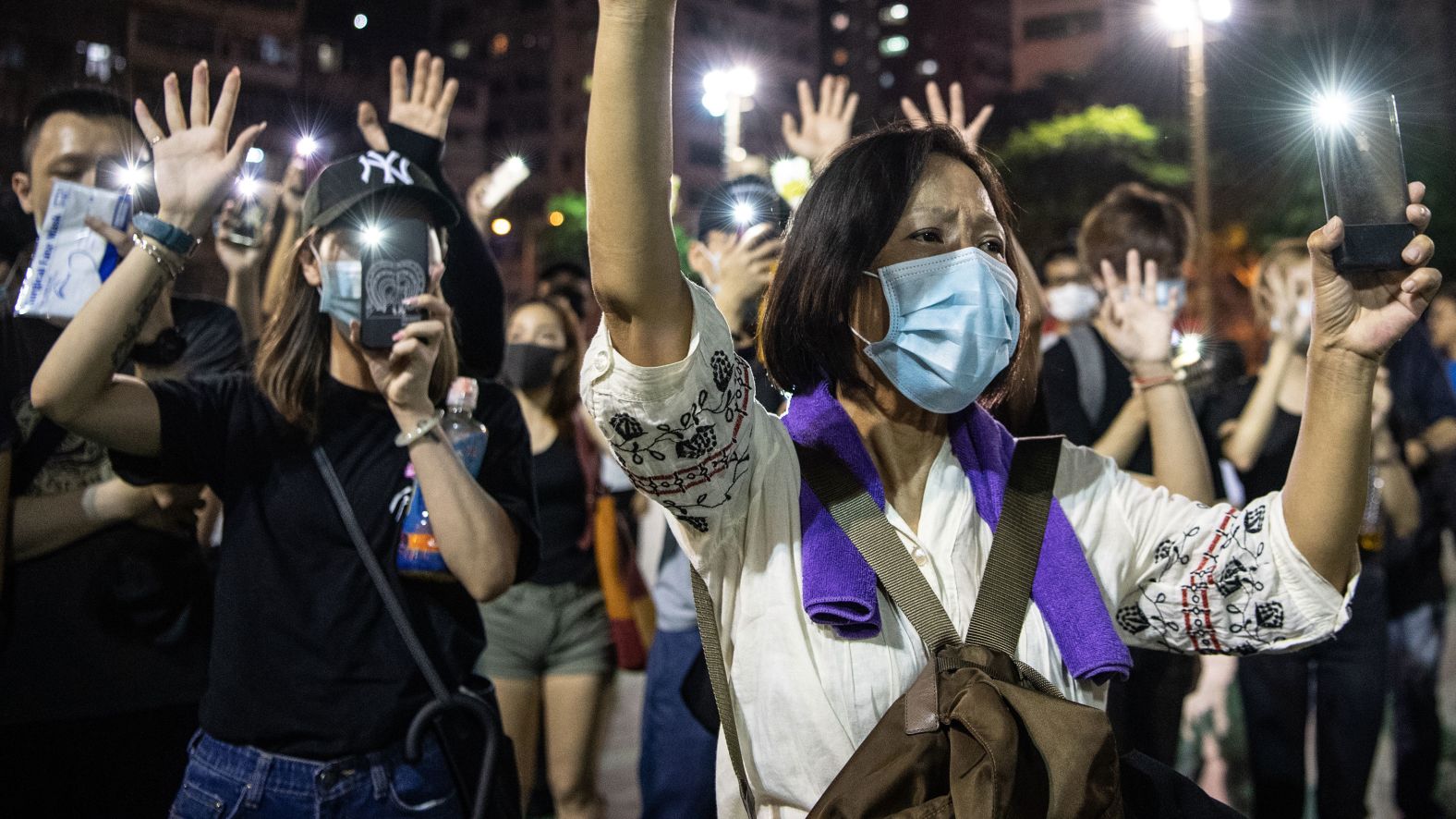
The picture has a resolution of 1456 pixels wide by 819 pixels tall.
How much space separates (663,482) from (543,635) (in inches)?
127

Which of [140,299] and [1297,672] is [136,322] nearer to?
[140,299]

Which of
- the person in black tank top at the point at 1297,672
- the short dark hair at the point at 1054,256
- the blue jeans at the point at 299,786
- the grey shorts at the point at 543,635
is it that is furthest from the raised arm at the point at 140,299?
the short dark hair at the point at 1054,256

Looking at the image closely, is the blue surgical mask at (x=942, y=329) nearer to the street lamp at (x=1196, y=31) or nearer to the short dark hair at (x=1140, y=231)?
the short dark hair at (x=1140, y=231)

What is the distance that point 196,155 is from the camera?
8.61ft

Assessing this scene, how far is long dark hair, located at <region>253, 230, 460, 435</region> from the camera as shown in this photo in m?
2.68

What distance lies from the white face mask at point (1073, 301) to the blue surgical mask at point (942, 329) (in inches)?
134

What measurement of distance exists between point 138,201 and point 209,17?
1416mm

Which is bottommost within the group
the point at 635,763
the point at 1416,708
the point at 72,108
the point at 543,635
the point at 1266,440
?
the point at 635,763

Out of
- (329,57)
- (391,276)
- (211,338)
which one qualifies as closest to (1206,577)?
(391,276)

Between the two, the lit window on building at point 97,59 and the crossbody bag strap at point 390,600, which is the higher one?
the lit window on building at point 97,59

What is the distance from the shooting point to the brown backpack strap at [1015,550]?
188 cm

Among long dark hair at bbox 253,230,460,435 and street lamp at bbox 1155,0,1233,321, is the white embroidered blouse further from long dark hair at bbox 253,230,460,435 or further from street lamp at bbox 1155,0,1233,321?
street lamp at bbox 1155,0,1233,321

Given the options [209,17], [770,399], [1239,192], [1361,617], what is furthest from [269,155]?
[1239,192]

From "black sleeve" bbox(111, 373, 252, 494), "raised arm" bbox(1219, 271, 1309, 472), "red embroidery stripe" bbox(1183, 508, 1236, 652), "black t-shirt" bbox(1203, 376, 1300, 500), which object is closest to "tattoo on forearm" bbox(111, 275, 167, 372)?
"black sleeve" bbox(111, 373, 252, 494)
